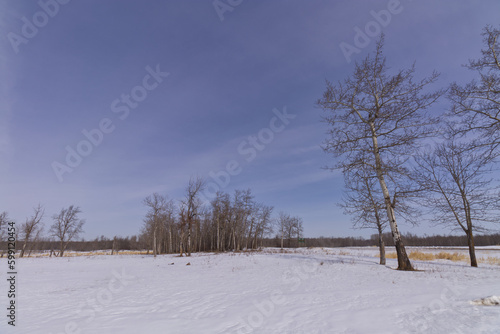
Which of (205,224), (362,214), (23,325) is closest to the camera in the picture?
(23,325)

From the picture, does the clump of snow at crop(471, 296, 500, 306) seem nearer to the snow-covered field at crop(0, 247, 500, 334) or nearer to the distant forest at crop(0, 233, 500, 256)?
the snow-covered field at crop(0, 247, 500, 334)

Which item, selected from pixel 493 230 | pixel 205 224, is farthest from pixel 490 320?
pixel 205 224

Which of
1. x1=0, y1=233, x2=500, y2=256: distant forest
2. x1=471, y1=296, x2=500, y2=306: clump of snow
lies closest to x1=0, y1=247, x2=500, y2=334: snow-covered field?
x1=471, y1=296, x2=500, y2=306: clump of snow

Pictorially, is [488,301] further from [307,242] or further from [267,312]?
[307,242]

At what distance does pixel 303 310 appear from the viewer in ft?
16.3

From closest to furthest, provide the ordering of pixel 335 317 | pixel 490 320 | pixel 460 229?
1. pixel 490 320
2. pixel 335 317
3. pixel 460 229

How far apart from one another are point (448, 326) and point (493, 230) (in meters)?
16.7

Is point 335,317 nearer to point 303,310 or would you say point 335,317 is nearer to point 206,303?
point 303,310

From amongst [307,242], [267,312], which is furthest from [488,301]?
[307,242]

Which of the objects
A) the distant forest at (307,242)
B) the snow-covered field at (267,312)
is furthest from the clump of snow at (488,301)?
the distant forest at (307,242)

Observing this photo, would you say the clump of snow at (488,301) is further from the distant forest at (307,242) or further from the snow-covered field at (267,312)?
the distant forest at (307,242)

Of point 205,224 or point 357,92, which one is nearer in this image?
point 357,92

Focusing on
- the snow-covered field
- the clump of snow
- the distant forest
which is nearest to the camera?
the snow-covered field

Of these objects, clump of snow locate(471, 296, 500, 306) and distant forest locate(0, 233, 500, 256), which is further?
distant forest locate(0, 233, 500, 256)
